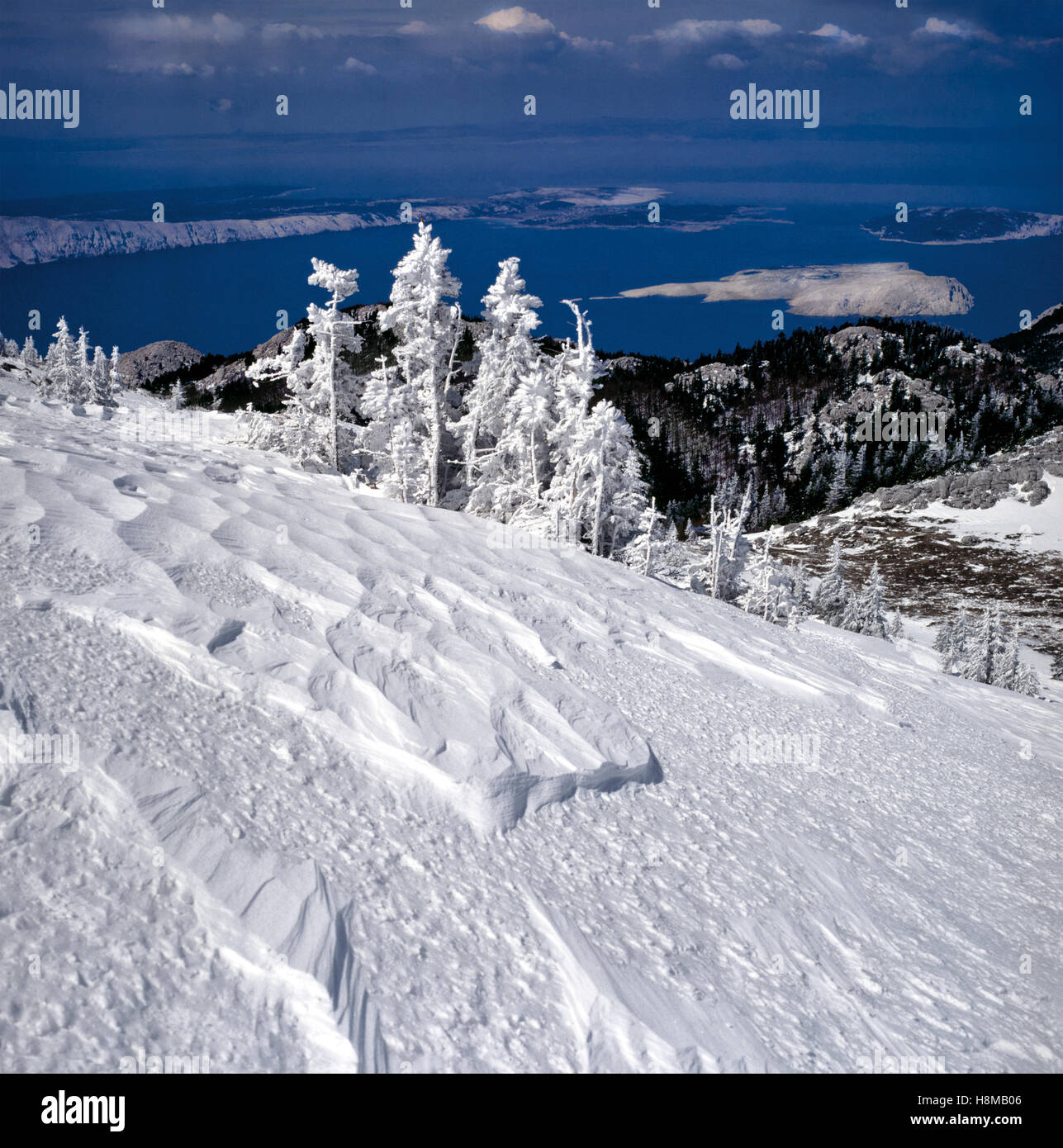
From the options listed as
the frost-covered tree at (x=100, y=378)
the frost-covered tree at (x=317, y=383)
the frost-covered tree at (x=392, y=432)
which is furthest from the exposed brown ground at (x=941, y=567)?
the frost-covered tree at (x=100, y=378)

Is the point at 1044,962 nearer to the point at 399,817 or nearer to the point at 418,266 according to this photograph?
the point at 399,817

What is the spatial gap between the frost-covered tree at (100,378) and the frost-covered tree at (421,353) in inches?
1087

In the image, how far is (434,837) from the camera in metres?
6.01

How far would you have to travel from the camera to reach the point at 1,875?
431 cm

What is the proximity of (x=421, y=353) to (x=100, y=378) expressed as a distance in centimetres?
4627

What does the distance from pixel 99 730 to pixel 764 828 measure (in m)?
6.54

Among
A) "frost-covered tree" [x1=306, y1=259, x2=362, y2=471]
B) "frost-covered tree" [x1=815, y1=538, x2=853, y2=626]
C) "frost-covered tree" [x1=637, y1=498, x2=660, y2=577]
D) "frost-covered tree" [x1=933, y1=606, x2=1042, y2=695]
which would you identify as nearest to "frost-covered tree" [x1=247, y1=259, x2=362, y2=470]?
"frost-covered tree" [x1=306, y1=259, x2=362, y2=471]

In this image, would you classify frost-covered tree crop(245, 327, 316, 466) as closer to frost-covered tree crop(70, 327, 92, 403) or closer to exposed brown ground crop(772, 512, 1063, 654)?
frost-covered tree crop(70, 327, 92, 403)

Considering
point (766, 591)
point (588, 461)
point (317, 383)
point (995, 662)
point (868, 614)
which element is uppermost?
point (317, 383)

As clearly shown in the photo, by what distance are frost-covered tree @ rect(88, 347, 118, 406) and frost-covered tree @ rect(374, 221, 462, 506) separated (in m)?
27.6

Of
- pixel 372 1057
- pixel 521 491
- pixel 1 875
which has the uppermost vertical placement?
pixel 521 491

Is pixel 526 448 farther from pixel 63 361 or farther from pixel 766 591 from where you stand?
pixel 63 361

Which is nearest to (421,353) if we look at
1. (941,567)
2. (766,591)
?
(766,591)
